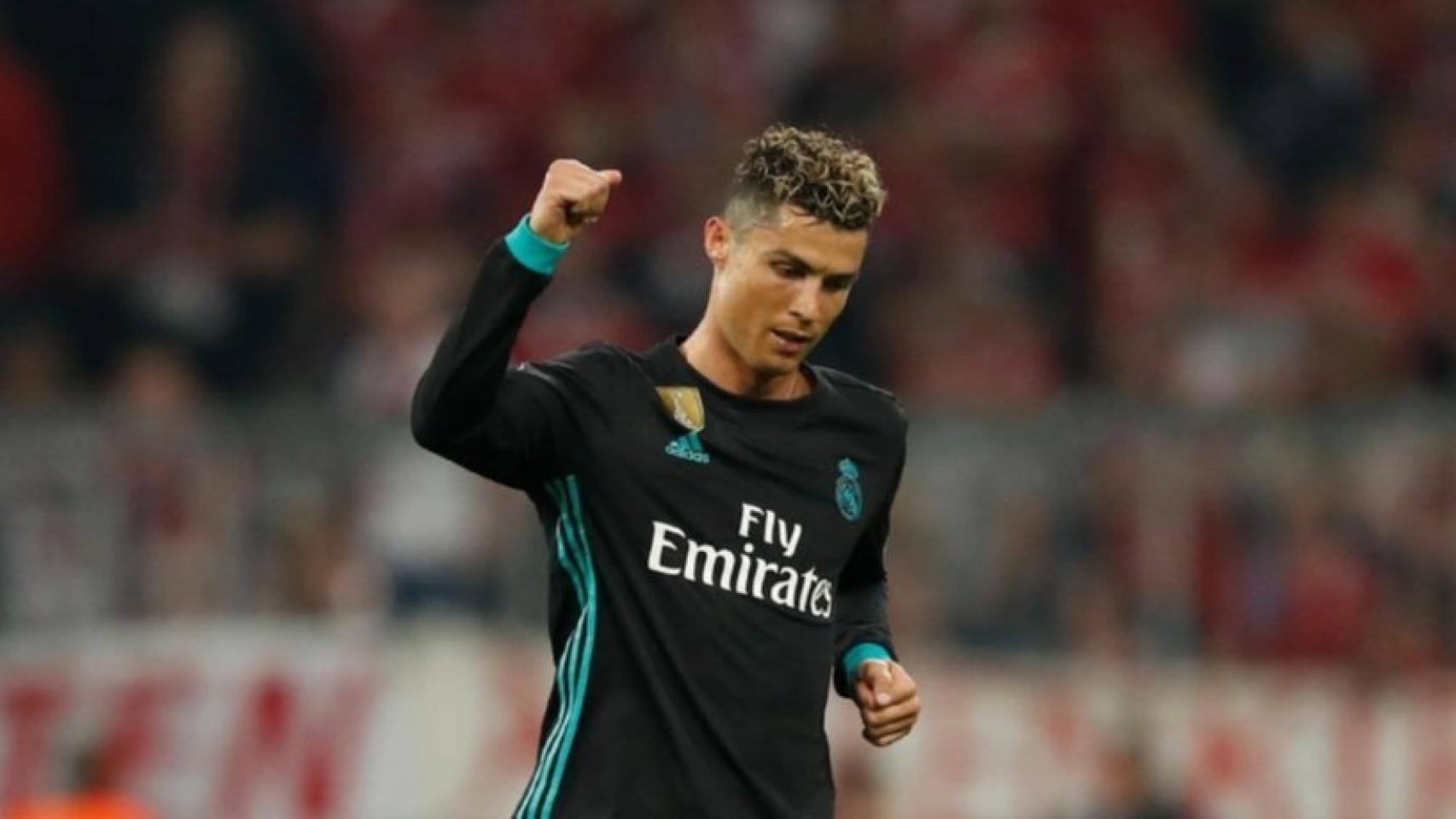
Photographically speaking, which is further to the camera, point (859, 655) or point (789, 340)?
point (859, 655)

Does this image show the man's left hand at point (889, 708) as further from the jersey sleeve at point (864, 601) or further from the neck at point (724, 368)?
the neck at point (724, 368)

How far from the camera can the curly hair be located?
529 cm

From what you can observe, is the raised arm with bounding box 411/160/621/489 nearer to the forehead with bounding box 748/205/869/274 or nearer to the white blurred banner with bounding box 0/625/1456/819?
the forehead with bounding box 748/205/869/274

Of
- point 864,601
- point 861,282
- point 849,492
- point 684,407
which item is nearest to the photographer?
point 684,407

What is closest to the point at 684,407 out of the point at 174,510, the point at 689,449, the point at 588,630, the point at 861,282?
the point at 689,449

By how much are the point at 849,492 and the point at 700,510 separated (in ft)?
1.12

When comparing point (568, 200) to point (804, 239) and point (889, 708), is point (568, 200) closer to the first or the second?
point (804, 239)

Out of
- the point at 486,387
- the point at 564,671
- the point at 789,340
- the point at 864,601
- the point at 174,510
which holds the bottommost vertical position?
the point at 564,671

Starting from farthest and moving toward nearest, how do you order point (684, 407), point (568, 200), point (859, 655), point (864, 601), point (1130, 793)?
point (1130, 793)
point (864, 601)
point (859, 655)
point (684, 407)
point (568, 200)

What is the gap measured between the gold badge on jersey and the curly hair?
0.29 metres

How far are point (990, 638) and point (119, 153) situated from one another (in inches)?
172

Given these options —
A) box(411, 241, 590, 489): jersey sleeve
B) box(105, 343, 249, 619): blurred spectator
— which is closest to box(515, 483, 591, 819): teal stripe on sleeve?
box(411, 241, 590, 489): jersey sleeve

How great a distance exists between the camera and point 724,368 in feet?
17.8

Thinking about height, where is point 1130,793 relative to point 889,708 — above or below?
above
